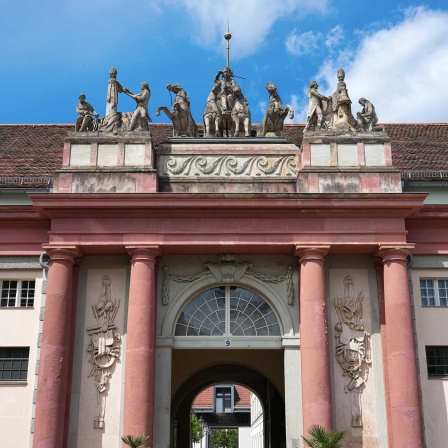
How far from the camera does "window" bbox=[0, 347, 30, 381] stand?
1912cm

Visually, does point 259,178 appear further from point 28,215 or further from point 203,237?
point 28,215

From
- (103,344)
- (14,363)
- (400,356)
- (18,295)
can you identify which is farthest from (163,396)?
(400,356)

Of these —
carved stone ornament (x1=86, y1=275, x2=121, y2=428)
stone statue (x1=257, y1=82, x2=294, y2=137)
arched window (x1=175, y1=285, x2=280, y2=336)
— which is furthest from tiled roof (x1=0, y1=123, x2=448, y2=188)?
arched window (x1=175, y1=285, x2=280, y2=336)

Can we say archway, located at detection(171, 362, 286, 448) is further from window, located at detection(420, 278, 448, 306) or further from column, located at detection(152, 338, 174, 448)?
window, located at detection(420, 278, 448, 306)

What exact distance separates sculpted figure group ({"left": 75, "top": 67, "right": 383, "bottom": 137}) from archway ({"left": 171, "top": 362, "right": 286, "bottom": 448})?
8.62 metres

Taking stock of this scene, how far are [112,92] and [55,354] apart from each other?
7.40 meters

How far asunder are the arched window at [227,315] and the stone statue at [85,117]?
5.49m

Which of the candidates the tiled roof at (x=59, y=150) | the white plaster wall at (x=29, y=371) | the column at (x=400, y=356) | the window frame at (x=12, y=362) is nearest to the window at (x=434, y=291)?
the column at (x=400, y=356)

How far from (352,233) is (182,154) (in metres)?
5.04

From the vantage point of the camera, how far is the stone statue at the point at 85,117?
20.4 m

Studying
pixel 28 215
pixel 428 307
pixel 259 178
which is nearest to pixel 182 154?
pixel 259 178

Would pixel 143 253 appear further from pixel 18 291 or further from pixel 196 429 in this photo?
pixel 196 429

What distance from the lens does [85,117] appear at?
20.4m

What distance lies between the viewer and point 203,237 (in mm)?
19125
